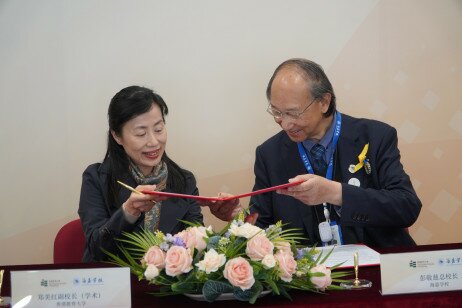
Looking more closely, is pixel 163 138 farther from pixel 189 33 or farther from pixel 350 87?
pixel 350 87

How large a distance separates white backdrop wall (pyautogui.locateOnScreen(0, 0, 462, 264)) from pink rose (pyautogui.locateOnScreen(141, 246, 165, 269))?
1.94m

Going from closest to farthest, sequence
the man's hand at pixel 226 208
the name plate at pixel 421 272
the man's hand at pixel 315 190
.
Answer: the name plate at pixel 421 272 → the man's hand at pixel 315 190 → the man's hand at pixel 226 208

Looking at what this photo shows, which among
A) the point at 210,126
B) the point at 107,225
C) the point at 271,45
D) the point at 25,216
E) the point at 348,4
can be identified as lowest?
the point at 25,216

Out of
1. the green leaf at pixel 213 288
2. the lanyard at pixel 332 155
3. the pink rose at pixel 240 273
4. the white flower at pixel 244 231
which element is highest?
the lanyard at pixel 332 155

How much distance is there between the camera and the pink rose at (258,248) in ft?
5.69

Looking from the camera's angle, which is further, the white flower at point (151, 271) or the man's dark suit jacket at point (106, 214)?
the man's dark suit jacket at point (106, 214)

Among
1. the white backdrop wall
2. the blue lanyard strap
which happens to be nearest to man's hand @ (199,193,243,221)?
the blue lanyard strap

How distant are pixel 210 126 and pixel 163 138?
2.43ft

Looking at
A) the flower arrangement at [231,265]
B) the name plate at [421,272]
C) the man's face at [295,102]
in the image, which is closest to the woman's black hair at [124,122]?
the man's face at [295,102]

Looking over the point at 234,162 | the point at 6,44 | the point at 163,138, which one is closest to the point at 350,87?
the point at 234,162

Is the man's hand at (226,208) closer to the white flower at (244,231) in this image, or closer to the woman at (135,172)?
the woman at (135,172)

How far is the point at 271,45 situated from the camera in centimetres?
372

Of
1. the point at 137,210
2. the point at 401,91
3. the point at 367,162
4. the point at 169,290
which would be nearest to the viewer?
the point at 169,290

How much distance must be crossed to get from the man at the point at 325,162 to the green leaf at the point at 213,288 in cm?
109
